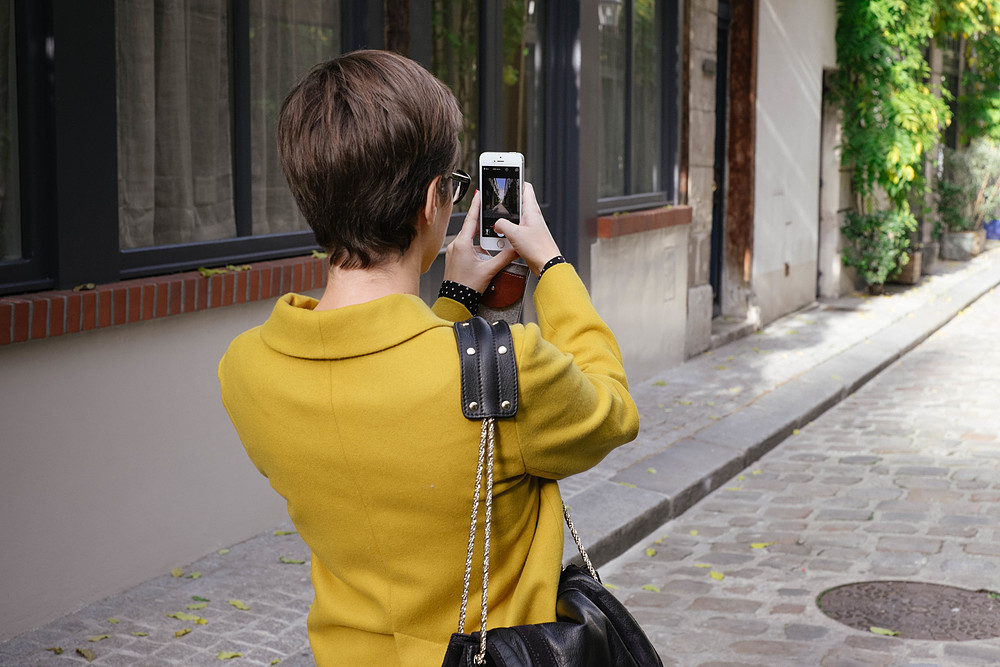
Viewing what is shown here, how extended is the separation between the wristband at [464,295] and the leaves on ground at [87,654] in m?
2.66

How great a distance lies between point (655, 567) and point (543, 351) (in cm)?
396

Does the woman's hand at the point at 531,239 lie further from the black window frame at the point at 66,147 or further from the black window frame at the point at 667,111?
the black window frame at the point at 667,111

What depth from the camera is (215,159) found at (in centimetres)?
521

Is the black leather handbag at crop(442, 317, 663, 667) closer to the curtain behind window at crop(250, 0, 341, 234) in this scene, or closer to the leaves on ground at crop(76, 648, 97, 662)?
the leaves on ground at crop(76, 648, 97, 662)

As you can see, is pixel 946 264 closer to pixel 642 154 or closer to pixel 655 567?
pixel 642 154

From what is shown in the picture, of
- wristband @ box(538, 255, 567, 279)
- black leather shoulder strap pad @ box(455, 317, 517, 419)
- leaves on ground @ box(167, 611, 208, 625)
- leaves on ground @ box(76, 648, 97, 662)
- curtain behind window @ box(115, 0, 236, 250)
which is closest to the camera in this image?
black leather shoulder strap pad @ box(455, 317, 517, 419)

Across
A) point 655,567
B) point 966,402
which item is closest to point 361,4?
point 655,567

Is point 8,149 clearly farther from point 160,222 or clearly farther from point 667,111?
point 667,111

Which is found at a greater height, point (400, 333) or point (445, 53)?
point (445, 53)

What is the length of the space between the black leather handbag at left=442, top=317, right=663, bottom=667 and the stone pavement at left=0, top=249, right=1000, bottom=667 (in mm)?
2514

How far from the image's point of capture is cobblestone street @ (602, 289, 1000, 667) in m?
4.34

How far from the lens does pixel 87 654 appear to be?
3.90 meters

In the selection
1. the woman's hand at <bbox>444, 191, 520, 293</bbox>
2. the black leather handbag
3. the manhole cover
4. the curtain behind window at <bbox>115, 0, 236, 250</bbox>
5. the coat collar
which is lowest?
the manhole cover

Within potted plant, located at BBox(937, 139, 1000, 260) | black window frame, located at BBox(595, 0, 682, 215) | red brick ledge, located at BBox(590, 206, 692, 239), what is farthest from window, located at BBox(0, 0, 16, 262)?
potted plant, located at BBox(937, 139, 1000, 260)
